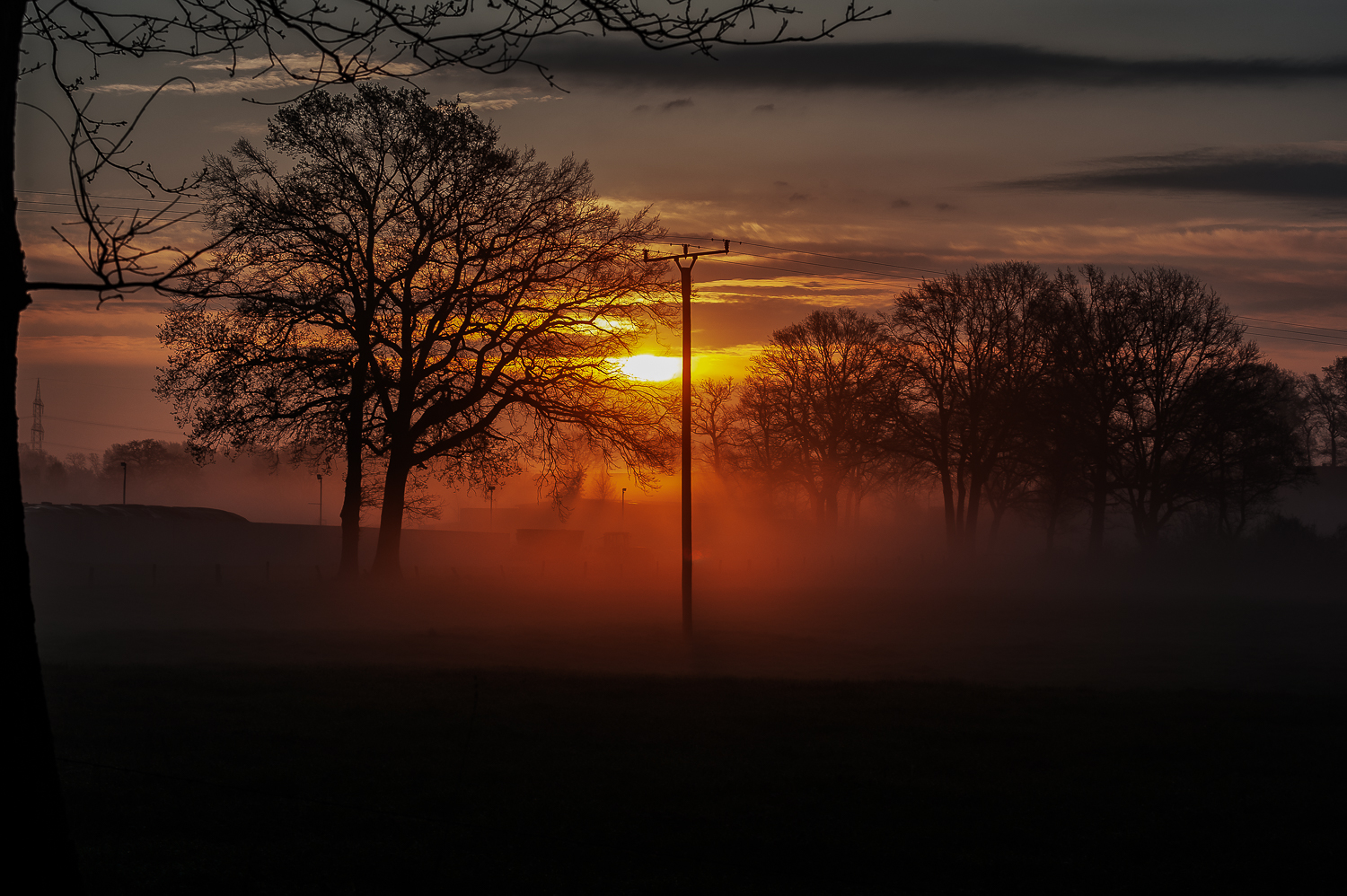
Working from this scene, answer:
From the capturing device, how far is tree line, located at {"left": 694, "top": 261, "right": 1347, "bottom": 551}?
4266 cm

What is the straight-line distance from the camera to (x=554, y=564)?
5353 centimetres

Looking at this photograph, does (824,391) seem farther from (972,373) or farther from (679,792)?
(679,792)

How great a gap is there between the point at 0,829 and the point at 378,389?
23004mm

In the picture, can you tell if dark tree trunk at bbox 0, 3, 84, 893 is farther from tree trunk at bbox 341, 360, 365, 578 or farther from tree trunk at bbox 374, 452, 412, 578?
tree trunk at bbox 374, 452, 412, 578

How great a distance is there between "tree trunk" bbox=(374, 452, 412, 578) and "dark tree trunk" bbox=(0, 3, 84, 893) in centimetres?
2319

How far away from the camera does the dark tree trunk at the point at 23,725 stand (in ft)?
14.3

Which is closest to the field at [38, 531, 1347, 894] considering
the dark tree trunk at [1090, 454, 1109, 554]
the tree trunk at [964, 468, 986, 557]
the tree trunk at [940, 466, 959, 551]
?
the dark tree trunk at [1090, 454, 1109, 554]

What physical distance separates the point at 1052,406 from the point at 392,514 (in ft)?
97.7

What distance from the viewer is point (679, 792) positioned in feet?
26.5

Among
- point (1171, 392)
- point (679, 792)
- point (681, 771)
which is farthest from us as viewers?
point (1171, 392)

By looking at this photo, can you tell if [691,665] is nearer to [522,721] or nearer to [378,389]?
[522,721]

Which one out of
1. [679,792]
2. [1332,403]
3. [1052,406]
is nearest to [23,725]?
[679,792]

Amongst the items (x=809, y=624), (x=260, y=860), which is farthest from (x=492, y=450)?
(x=260, y=860)

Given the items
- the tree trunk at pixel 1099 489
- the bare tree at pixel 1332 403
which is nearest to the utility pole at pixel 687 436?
the tree trunk at pixel 1099 489
